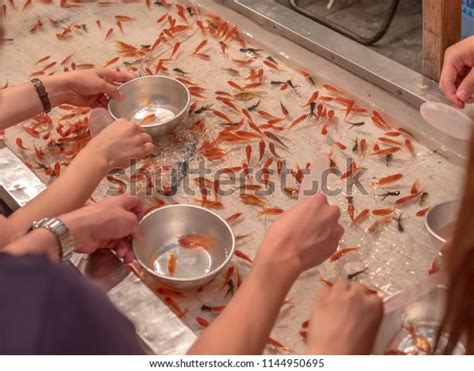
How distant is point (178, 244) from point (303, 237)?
46 centimetres

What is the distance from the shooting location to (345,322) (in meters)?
1.30

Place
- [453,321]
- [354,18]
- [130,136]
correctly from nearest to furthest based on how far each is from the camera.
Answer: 1. [453,321]
2. [130,136]
3. [354,18]

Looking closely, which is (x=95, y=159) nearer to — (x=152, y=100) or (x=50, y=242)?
(x=50, y=242)

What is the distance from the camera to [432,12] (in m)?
2.24

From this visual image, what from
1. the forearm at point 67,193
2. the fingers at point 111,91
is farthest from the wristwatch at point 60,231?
the fingers at point 111,91

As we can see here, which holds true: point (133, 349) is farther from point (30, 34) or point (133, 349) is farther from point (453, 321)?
point (30, 34)

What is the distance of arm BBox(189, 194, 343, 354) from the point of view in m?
1.32

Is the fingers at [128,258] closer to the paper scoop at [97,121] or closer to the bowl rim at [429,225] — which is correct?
the paper scoop at [97,121]

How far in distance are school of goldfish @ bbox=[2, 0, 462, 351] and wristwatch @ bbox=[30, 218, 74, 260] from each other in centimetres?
27

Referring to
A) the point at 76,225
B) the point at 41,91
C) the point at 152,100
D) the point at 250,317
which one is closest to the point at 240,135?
the point at 152,100

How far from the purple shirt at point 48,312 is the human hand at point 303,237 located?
19.1 inches

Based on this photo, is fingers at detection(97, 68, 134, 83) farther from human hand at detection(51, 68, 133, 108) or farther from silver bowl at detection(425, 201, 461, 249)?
silver bowl at detection(425, 201, 461, 249)
